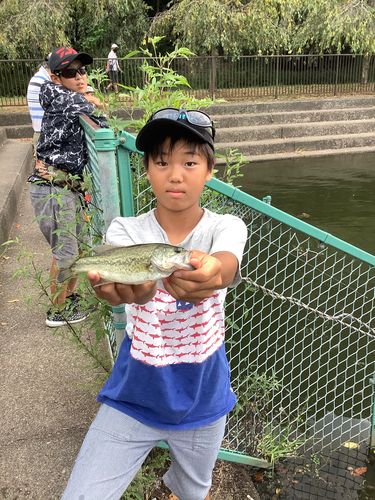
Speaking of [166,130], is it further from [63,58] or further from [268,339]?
[268,339]

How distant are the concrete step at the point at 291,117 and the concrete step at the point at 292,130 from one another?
36 cm

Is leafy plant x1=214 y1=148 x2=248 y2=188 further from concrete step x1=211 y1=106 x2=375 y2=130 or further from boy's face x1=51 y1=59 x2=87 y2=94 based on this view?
concrete step x1=211 y1=106 x2=375 y2=130

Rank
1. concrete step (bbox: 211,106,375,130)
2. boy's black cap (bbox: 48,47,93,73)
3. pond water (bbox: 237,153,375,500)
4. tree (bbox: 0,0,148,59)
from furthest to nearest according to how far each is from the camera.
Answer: tree (bbox: 0,0,148,59), concrete step (bbox: 211,106,375,130), boy's black cap (bbox: 48,47,93,73), pond water (bbox: 237,153,375,500)

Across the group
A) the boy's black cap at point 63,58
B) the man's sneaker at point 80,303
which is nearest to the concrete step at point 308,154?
the boy's black cap at point 63,58

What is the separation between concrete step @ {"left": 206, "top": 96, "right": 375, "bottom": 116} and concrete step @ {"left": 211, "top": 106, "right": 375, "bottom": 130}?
0.22 meters

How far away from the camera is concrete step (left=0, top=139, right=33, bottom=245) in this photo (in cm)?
521

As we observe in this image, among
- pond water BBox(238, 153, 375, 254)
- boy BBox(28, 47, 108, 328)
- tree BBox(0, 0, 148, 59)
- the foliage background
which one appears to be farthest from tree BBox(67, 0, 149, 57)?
boy BBox(28, 47, 108, 328)

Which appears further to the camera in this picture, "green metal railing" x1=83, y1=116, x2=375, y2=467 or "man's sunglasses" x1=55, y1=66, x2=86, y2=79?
"man's sunglasses" x1=55, y1=66, x2=86, y2=79

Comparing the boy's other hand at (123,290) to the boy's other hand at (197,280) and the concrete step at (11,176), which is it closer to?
the boy's other hand at (197,280)

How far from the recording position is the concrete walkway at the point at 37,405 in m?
2.24

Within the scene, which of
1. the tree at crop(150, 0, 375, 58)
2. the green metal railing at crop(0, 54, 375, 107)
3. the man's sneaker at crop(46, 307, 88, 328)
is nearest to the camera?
the man's sneaker at crop(46, 307, 88, 328)

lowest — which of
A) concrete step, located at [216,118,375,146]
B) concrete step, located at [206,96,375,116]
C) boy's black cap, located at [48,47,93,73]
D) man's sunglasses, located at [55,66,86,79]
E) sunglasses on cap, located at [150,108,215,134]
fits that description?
concrete step, located at [216,118,375,146]

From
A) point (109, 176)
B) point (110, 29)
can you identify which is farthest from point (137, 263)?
point (110, 29)

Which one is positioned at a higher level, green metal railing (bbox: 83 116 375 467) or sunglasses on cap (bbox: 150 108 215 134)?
sunglasses on cap (bbox: 150 108 215 134)
